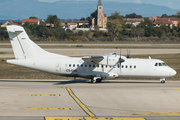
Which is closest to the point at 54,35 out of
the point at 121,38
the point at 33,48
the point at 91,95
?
the point at 121,38

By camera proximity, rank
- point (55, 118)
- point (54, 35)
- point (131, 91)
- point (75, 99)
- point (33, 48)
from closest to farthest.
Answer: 1. point (55, 118)
2. point (75, 99)
3. point (131, 91)
4. point (33, 48)
5. point (54, 35)

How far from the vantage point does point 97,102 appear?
18.9m

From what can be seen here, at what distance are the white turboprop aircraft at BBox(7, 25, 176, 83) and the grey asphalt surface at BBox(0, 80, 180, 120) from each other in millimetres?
3333

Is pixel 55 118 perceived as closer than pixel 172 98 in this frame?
Yes

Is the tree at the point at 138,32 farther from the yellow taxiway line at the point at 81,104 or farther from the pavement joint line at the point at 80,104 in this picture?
the yellow taxiway line at the point at 81,104

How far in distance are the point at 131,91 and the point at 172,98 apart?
12.9ft

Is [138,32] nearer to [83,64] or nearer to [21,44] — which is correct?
[83,64]

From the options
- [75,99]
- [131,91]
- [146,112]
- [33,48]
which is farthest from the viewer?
[33,48]

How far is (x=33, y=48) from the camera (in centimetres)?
2733

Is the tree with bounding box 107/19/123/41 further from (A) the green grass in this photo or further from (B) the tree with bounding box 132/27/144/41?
(A) the green grass

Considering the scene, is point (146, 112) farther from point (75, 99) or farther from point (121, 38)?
point (121, 38)

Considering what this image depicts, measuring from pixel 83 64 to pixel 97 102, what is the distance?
367 inches

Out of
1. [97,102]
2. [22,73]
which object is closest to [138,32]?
[22,73]

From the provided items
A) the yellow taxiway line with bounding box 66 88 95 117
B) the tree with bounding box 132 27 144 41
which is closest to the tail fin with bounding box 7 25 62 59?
the yellow taxiway line with bounding box 66 88 95 117
